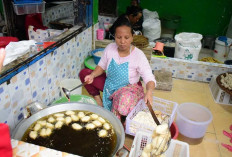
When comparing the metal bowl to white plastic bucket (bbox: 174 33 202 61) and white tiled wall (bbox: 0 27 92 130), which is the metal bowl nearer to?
white tiled wall (bbox: 0 27 92 130)

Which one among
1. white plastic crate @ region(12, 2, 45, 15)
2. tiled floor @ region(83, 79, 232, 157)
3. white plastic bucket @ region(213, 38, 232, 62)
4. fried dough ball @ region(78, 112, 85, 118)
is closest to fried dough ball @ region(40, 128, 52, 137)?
fried dough ball @ region(78, 112, 85, 118)

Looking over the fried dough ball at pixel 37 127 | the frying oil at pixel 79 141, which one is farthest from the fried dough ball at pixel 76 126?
the fried dough ball at pixel 37 127

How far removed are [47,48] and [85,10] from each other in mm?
1249

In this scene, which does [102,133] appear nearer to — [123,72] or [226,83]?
[123,72]

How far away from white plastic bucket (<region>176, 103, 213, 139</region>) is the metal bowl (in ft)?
3.53

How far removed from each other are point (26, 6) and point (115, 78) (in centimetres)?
181

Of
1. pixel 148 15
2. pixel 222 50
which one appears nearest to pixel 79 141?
pixel 222 50

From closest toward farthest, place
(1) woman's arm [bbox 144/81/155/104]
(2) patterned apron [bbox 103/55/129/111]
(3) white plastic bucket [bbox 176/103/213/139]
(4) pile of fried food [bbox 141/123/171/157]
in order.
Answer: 1. (4) pile of fried food [bbox 141/123/171/157]
2. (1) woman's arm [bbox 144/81/155/104]
3. (3) white plastic bucket [bbox 176/103/213/139]
4. (2) patterned apron [bbox 103/55/129/111]

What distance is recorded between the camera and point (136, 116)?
242 cm

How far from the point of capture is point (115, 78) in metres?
2.58

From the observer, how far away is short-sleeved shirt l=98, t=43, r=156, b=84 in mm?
2441

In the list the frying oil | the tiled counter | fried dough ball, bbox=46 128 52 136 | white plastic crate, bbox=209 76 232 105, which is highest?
the tiled counter

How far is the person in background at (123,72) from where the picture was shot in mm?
2316

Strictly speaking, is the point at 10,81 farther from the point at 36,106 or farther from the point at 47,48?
the point at 47,48
